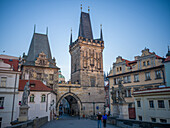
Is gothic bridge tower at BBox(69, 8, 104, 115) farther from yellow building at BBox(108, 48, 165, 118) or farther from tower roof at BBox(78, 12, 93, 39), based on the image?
yellow building at BBox(108, 48, 165, 118)

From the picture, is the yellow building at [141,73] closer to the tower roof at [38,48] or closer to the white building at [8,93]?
the white building at [8,93]

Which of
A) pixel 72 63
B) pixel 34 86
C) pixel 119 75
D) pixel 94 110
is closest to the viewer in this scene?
pixel 34 86

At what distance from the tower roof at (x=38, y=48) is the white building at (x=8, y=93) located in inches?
462

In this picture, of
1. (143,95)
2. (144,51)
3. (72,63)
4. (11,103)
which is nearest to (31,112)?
(11,103)

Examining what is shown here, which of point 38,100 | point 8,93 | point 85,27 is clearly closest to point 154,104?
point 38,100

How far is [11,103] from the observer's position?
2367cm

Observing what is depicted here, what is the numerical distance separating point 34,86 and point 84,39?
23.3 meters

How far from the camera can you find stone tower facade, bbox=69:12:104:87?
4359 centimetres

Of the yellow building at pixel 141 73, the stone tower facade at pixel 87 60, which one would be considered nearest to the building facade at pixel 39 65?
the stone tower facade at pixel 87 60

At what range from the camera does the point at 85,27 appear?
5022 centimetres

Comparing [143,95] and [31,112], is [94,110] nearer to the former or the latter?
[31,112]

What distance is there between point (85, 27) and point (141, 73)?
27731 mm

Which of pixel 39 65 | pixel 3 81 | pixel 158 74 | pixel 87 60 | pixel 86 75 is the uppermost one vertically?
pixel 87 60

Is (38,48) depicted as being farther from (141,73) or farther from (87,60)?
(141,73)
